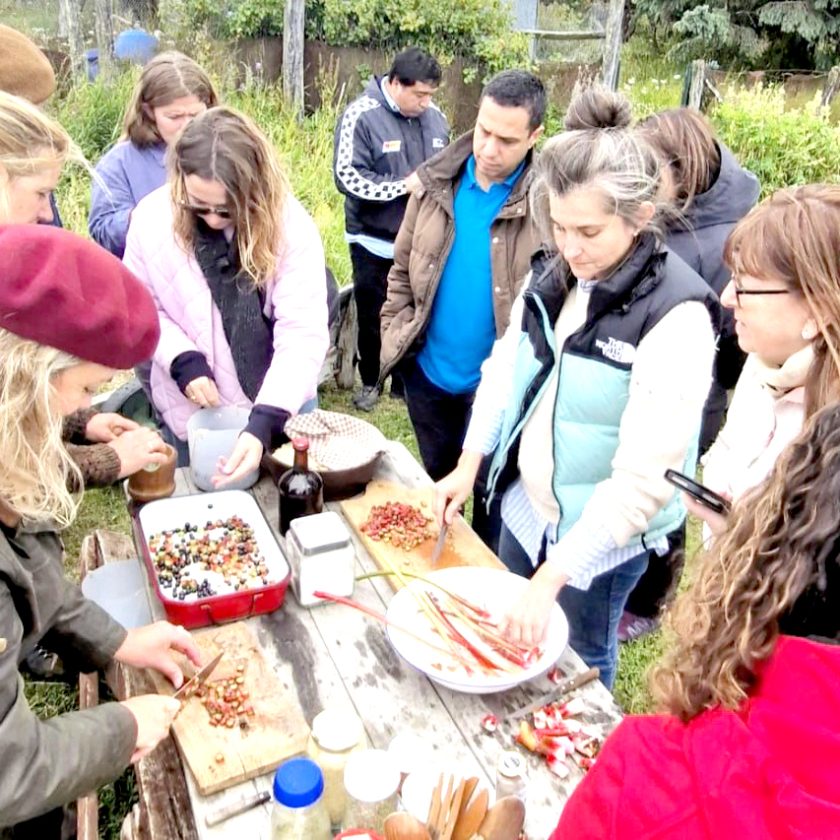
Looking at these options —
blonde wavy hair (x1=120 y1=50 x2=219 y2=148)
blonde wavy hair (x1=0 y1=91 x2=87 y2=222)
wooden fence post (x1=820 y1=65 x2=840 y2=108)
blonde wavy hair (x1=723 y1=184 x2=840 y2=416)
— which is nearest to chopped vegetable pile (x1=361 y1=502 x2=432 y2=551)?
blonde wavy hair (x1=723 y1=184 x2=840 y2=416)

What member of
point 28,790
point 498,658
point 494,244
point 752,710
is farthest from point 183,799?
point 494,244

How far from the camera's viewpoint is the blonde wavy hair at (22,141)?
2.08 metres

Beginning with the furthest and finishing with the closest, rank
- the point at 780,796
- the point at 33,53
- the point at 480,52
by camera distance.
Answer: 1. the point at 480,52
2. the point at 33,53
3. the point at 780,796

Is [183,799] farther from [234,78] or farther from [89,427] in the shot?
[234,78]

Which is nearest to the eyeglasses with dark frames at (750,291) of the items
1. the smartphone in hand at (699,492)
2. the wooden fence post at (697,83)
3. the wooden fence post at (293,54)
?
the smartphone in hand at (699,492)

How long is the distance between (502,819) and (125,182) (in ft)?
10.6

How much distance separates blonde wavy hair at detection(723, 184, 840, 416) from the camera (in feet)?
5.74

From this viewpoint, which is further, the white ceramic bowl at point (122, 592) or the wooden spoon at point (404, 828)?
the white ceramic bowl at point (122, 592)

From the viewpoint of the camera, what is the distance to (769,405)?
6.84ft

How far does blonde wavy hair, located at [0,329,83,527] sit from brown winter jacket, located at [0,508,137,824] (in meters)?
0.09

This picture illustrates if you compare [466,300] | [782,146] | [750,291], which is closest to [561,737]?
[750,291]

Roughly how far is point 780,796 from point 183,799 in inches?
45.4

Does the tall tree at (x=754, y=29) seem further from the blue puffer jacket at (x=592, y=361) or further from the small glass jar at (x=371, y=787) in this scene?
the small glass jar at (x=371, y=787)

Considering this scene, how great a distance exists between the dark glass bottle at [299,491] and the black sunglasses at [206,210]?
0.79 metres
